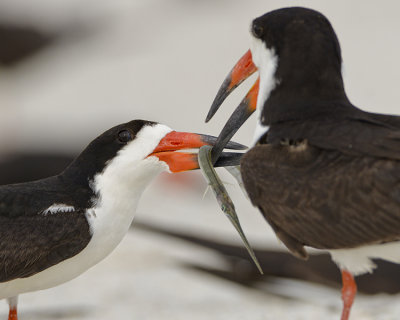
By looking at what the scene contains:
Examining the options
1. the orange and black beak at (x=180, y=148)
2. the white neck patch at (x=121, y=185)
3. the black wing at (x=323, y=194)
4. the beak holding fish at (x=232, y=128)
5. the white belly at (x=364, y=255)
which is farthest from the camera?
the orange and black beak at (x=180, y=148)

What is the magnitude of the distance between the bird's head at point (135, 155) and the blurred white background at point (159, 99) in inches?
65.7

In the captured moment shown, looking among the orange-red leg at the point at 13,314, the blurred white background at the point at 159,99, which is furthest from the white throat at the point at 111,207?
the blurred white background at the point at 159,99

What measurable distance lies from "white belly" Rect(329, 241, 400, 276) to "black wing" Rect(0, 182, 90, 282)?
1.42 m

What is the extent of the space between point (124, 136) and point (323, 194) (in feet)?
4.72

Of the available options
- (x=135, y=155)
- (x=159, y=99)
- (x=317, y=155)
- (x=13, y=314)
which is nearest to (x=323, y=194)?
(x=317, y=155)

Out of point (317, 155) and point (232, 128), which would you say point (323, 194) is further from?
point (232, 128)

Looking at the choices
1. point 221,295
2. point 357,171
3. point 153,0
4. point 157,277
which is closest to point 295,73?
point 357,171

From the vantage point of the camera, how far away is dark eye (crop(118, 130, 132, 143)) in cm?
521

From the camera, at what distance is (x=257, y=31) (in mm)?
4668

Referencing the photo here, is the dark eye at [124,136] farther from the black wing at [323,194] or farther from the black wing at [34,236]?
the black wing at [323,194]

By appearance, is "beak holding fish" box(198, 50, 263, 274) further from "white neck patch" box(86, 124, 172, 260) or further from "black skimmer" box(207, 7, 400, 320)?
"white neck patch" box(86, 124, 172, 260)

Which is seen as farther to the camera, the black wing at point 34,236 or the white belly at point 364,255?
the black wing at point 34,236

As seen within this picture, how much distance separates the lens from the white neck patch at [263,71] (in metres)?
4.60

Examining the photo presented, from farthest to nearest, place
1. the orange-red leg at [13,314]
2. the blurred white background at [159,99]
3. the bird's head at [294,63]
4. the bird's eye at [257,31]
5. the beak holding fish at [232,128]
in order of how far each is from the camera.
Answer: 1. the blurred white background at [159,99]
2. the orange-red leg at [13,314]
3. the beak holding fish at [232,128]
4. the bird's eye at [257,31]
5. the bird's head at [294,63]
